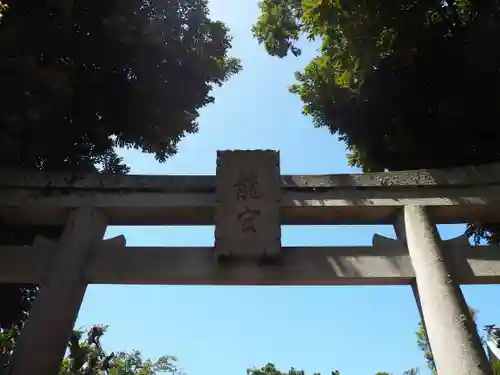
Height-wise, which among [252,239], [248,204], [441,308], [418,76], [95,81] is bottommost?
[441,308]

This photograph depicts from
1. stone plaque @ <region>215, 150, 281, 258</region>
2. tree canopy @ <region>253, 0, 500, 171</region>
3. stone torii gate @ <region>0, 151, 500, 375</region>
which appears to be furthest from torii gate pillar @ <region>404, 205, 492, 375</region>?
tree canopy @ <region>253, 0, 500, 171</region>

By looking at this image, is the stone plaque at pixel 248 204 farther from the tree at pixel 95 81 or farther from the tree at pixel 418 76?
the tree at pixel 418 76

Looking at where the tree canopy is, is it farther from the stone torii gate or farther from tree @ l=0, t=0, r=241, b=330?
tree @ l=0, t=0, r=241, b=330

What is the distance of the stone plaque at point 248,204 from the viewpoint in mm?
4301

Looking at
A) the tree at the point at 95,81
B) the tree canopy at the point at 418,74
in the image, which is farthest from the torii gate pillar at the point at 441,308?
the tree at the point at 95,81

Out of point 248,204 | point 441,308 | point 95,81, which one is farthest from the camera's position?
point 95,81

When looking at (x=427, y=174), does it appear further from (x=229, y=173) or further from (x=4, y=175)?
(x=4, y=175)

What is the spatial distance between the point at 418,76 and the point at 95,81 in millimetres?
4274

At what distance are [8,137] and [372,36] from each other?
4.50 m

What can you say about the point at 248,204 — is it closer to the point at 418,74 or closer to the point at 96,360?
the point at 418,74

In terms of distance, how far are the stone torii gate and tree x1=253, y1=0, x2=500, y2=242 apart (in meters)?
1.23

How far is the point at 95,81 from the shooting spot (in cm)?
579

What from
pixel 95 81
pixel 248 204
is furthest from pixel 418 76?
pixel 95 81

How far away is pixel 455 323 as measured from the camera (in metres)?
3.64
